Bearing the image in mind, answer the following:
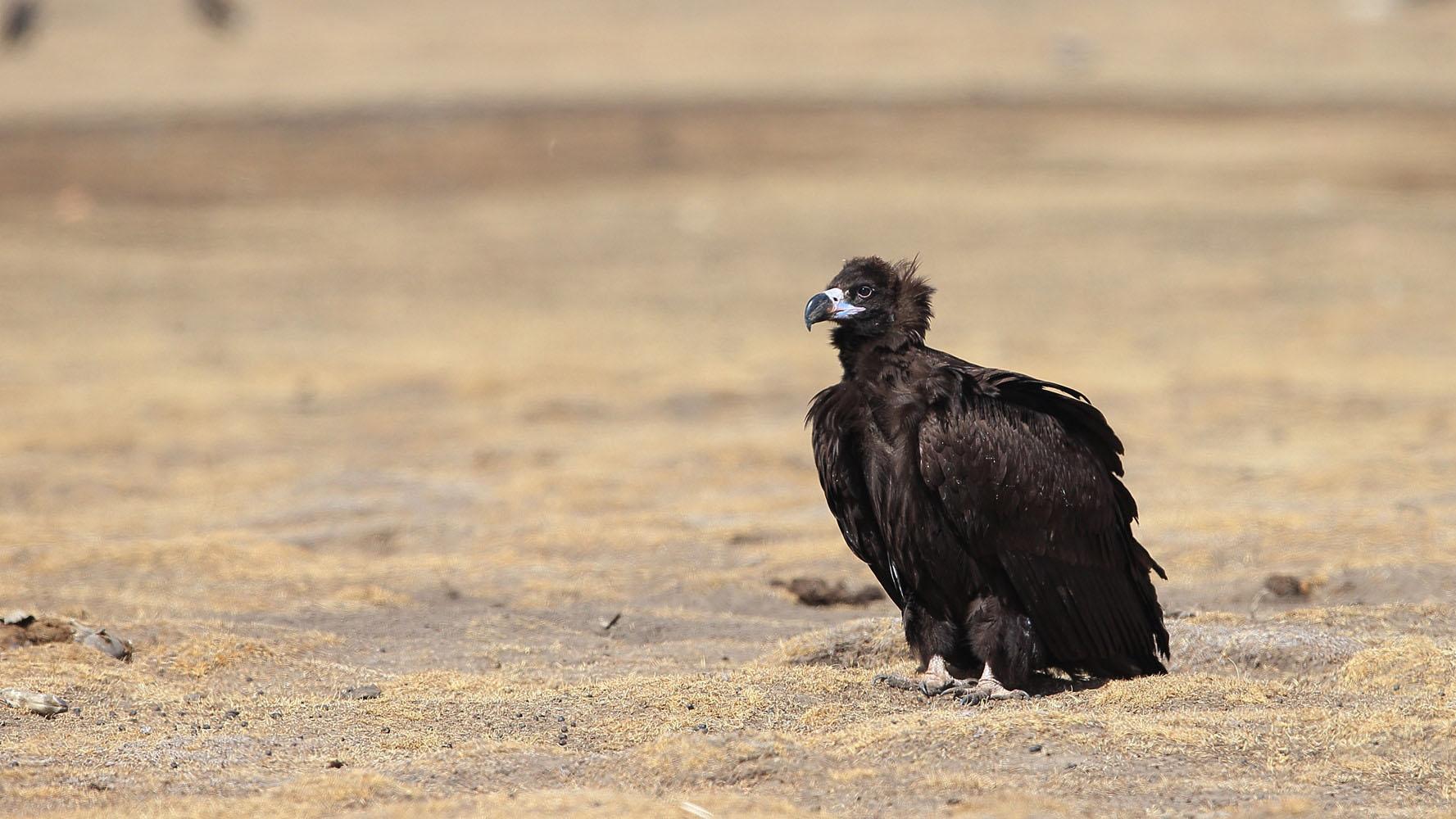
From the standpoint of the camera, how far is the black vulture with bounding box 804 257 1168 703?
6.79 m

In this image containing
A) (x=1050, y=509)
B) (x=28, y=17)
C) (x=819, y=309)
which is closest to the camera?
(x=1050, y=509)

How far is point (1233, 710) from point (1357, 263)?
676 inches

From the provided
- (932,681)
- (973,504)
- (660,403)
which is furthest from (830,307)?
(660,403)

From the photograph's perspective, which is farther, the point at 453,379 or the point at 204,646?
the point at 453,379

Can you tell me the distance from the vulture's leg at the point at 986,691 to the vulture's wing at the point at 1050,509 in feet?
0.83

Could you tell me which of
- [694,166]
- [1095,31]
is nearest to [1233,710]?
[694,166]

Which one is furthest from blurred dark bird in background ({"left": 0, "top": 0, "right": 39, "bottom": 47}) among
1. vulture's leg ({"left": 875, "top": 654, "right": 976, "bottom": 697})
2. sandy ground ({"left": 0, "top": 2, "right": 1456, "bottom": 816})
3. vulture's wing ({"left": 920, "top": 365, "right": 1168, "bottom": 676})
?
vulture's wing ({"left": 920, "top": 365, "right": 1168, "bottom": 676})

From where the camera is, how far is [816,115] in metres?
31.8

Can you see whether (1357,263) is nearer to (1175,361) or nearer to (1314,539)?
(1175,361)

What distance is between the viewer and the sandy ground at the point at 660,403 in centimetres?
628

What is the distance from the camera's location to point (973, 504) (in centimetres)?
675

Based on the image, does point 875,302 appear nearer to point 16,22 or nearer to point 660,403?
point 660,403

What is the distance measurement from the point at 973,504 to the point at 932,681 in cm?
81

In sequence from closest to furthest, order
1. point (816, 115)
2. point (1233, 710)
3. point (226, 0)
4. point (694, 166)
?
1. point (1233, 710)
2. point (694, 166)
3. point (816, 115)
4. point (226, 0)
